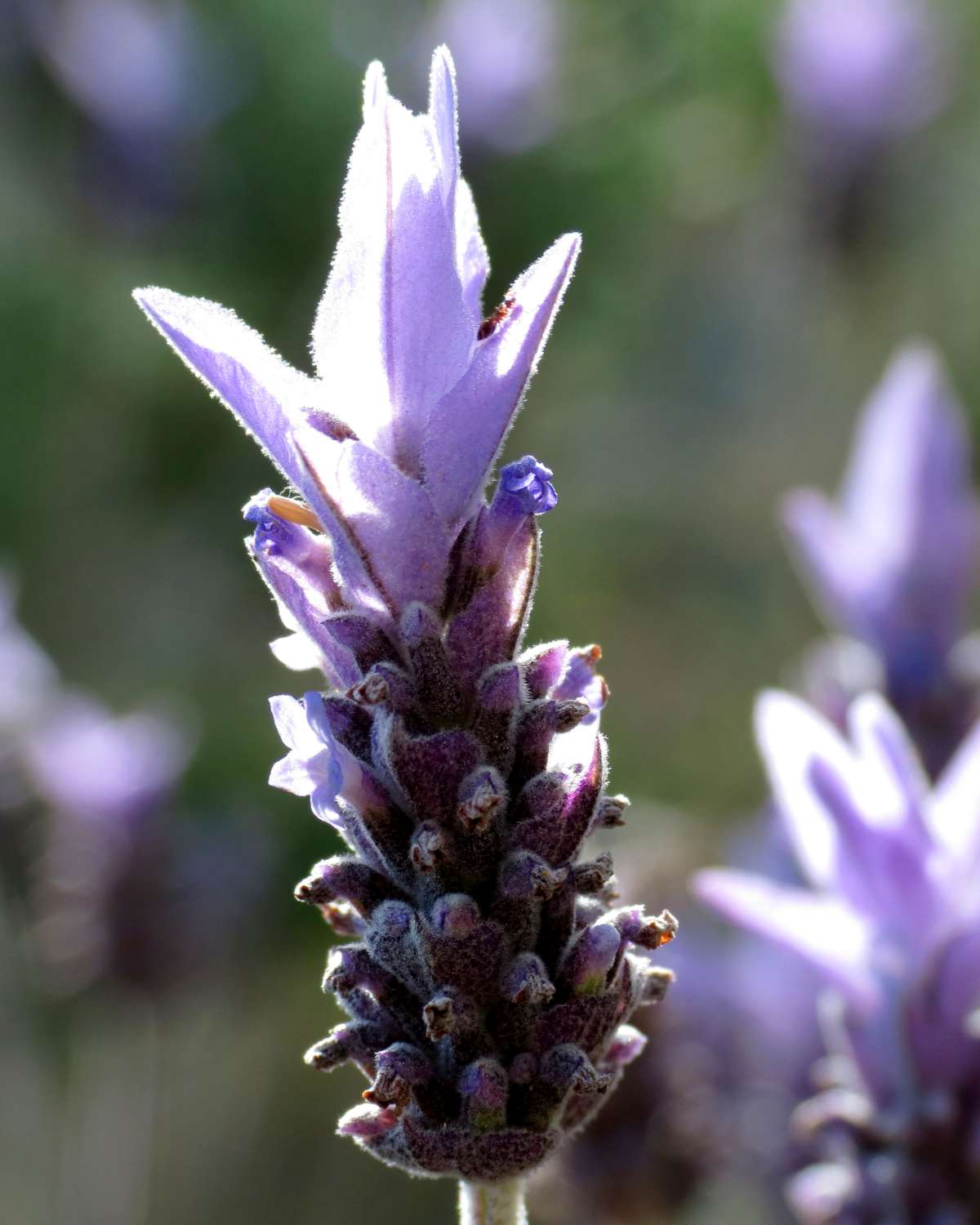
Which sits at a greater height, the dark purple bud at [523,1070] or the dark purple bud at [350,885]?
the dark purple bud at [350,885]

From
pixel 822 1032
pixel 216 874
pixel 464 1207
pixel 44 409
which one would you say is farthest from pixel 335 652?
pixel 44 409

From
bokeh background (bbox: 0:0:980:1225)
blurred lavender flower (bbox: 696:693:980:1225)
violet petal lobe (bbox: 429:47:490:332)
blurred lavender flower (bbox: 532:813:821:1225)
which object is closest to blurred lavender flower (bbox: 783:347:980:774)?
blurred lavender flower (bbox: 532:813:821:1225)

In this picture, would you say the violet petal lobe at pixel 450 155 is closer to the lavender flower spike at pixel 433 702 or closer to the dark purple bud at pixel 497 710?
the lavender flower spike at pixel 433 702

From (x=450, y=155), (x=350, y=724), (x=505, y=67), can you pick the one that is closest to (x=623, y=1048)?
(x=350, y=724)

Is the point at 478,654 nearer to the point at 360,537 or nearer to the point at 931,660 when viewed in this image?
the point at 360,537

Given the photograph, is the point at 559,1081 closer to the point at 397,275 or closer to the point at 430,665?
the point at 430,665

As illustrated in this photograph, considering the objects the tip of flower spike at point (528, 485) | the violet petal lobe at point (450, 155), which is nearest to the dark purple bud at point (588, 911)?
the tip of flower spike at point (528, 485)

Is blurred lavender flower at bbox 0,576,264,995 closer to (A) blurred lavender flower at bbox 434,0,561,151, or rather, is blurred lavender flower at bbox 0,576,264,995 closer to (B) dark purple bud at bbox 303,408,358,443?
(B) dark purple bud at bbox 303,408,358,443

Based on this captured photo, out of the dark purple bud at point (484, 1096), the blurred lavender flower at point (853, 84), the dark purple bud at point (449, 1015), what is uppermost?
the blurred lavender flower at point (853, 84)
